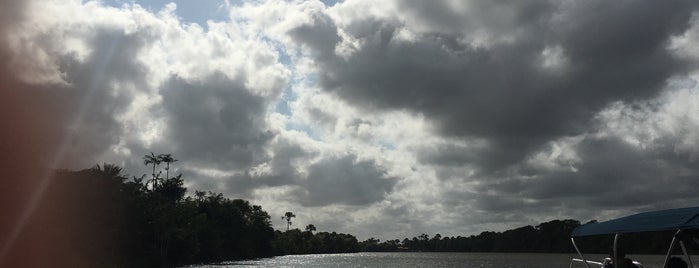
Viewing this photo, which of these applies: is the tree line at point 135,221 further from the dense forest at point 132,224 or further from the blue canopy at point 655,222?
the blue canopy at point 655,222

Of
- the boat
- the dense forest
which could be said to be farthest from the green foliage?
the boat

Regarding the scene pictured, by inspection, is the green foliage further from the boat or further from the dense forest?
the boat

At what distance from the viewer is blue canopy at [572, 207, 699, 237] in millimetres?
12750

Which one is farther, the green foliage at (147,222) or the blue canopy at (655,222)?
the green foliage at (147,222)

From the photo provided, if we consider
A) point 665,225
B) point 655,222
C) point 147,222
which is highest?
point 147,222

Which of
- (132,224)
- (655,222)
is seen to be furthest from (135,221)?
(655,222)

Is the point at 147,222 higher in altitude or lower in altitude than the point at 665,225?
higher

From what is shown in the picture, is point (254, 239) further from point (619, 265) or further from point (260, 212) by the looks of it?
point (619, 265)

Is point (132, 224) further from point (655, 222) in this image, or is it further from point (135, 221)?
point (655, 222)

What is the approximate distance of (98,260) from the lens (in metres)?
67.7

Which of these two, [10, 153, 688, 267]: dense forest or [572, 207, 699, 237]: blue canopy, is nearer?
[572, 207, 699, 237]: blue canopy

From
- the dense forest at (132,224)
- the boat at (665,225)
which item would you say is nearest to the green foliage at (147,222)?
the dense forest at (132,224)

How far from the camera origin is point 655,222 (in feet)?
46.5

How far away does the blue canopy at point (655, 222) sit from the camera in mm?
12750
